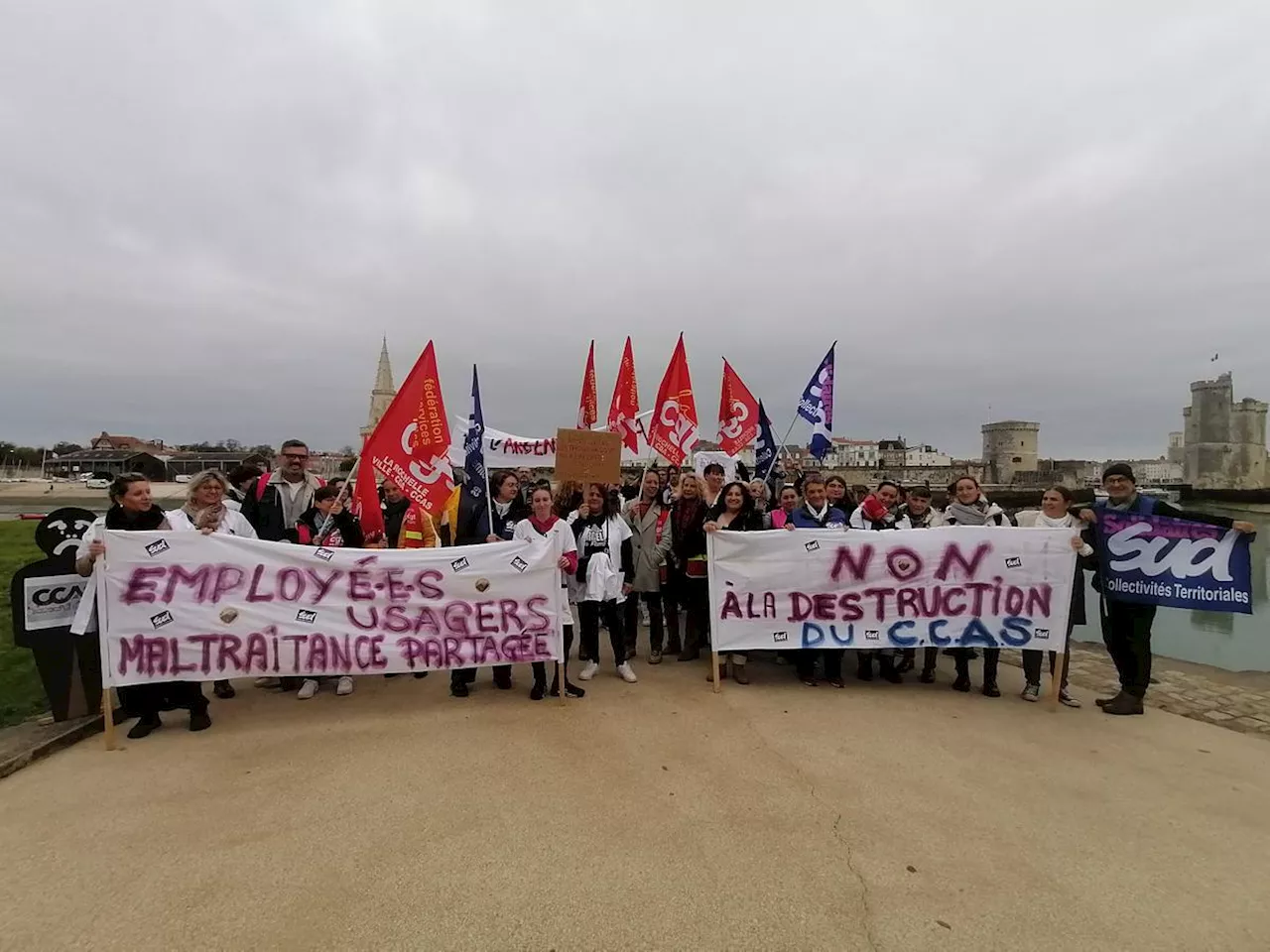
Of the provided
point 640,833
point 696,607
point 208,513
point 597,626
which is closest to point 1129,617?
point 696,607

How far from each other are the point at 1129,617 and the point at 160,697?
7729 millimetres

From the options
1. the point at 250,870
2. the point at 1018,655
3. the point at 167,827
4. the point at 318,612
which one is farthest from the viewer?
the point at 1018,655

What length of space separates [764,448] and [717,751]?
7.03m

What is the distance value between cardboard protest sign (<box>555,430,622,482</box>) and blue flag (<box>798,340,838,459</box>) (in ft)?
12.7

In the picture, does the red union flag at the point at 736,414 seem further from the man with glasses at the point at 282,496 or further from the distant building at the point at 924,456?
the distant building at the point at 924,456

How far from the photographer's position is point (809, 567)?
553 centimetres

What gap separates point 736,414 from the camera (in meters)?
10.5

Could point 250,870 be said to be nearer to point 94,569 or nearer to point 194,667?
point 194,667

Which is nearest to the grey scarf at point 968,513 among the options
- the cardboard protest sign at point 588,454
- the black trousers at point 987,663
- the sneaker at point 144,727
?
the black trousers at point 987,663

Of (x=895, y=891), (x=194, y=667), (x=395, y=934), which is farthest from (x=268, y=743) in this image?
(x=895, y=891)

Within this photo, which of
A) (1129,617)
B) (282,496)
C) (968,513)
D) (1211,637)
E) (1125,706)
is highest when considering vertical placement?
(282,496)

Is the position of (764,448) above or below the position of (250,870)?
above

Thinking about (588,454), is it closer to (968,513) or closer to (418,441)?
(418,441)

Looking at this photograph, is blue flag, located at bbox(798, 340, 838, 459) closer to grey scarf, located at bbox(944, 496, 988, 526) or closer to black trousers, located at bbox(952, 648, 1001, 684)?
grey scarf, located at bbox(944, 496, 988, 526)
